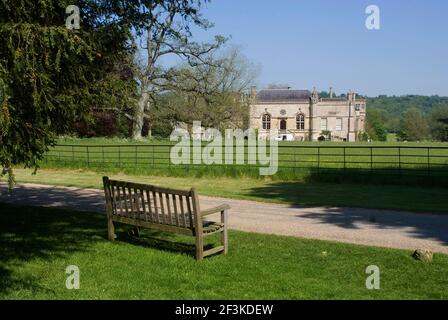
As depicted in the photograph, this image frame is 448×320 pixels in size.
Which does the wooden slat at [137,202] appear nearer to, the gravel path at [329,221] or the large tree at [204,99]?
the gravel path at [329,221]

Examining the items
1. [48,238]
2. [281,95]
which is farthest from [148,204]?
[281,95]

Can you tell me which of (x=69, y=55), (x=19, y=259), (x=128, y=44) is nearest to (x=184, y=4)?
(x=128, y=44)

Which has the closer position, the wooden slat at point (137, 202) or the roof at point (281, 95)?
the wooden slat at point (137, 202)

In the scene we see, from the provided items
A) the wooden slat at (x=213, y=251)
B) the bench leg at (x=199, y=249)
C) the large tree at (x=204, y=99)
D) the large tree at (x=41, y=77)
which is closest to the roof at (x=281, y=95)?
the large tree at (x=204, y=99)

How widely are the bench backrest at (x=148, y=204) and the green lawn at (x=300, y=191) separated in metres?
6.76

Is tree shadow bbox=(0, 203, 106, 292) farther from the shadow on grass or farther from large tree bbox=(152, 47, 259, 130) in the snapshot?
large tree bbox=(152, 47, 259, 130)

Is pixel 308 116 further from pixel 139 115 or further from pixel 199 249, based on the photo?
pixel 199 249

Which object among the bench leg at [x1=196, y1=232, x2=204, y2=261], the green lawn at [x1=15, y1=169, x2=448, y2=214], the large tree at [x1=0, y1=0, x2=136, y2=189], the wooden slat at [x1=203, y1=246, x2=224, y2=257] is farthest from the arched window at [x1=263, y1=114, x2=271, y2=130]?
the large tree at [x1=0, y1=0, x2=136, y2=189]

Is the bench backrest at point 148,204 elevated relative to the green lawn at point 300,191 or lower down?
elevated

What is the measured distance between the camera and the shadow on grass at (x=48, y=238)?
7602 mm

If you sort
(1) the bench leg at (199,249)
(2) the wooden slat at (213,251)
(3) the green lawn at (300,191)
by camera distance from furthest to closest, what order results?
(3) the green lawn at (300,191), (2) the wooden slat at (213,251), (1) the bench leg at (199,249)

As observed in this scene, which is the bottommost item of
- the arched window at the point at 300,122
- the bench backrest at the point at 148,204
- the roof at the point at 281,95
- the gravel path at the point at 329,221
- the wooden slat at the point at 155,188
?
the gravel path at the point at 329,221
